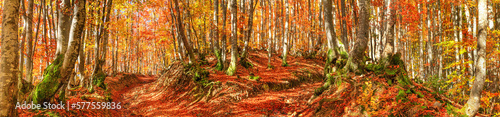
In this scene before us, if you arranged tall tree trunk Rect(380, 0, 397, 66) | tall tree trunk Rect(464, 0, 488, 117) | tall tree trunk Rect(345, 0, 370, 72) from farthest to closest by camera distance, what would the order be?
1. tall tree trunk Rect(345, 0, 370, 72)
2. tall tree trunk Rect(380, 0, 397, 66)
3. tall tree trunk Rect(464, 0, 488, 117)

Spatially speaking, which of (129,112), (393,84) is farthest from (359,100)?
(129,112)

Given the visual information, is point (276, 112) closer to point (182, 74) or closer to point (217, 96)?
point (217, 96)

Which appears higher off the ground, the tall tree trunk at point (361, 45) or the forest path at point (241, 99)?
the tall tree trunk at point (361, 45)

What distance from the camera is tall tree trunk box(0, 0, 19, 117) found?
3.66 meters

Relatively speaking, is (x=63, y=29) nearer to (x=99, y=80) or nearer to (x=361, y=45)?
(x=99, y=80)

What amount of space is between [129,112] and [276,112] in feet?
18.3

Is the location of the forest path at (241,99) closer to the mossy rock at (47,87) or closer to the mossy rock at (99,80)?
the mossy rock at (99,80)

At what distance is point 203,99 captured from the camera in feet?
32.3

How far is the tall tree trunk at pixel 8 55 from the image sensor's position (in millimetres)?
3664

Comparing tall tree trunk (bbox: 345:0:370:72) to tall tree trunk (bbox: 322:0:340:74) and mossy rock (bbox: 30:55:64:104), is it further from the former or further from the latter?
mossy rock (bbox: 30:55:64:104)

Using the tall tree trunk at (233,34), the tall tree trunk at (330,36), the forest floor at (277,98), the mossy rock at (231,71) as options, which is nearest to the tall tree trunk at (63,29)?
the forest floor at (277,98)

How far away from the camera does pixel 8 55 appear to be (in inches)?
146

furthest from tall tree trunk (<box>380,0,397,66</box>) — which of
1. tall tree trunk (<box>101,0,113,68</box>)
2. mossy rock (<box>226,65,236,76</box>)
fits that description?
tall tree trunk (<box>101,0,113,68</box>)
